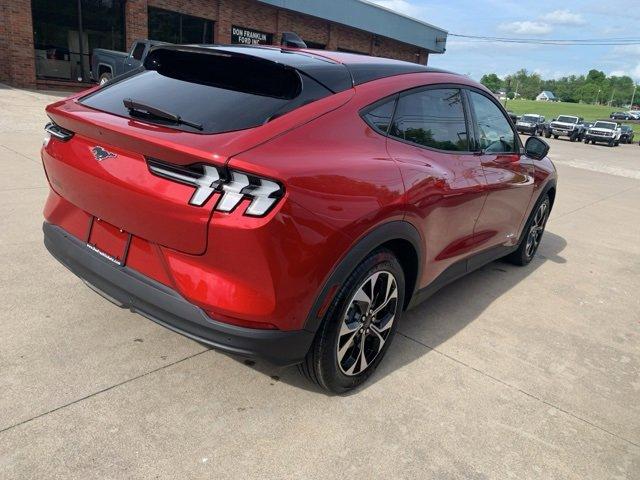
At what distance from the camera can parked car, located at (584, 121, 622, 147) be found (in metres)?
35.6

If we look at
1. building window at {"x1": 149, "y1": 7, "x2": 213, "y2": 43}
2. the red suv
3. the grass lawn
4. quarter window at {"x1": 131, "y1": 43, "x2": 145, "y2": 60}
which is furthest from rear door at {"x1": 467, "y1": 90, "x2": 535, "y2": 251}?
the grass lawn

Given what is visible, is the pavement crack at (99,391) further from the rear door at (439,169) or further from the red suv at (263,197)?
the rear door at (439,169)

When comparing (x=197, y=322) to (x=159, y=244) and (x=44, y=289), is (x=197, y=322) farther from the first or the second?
(x=44, y=289)

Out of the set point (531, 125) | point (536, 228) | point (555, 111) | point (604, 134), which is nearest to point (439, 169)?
point (536, 228)

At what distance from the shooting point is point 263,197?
2012 mm

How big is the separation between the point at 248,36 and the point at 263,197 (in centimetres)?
2339

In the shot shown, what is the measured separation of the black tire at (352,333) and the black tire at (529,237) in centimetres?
249

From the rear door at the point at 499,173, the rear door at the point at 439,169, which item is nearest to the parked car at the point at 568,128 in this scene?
the rear door at the point at 499,173

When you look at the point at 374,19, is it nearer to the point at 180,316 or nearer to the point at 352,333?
the point at 352,333

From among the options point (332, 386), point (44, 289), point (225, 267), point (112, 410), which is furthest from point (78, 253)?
point (332, 386)

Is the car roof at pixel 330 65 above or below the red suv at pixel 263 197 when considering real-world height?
above

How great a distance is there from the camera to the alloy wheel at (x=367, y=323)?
260 cm

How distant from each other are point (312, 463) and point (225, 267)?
0.94 m

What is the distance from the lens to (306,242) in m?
2.13
